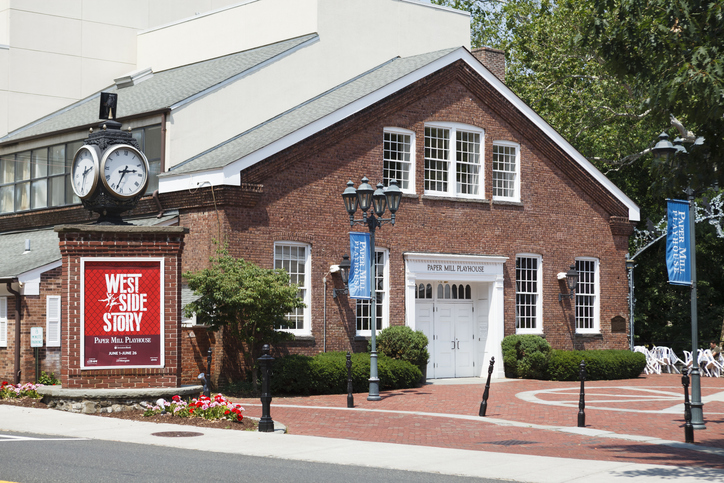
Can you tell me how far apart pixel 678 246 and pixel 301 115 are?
516 inches

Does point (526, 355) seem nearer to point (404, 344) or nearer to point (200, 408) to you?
point (404, 344)

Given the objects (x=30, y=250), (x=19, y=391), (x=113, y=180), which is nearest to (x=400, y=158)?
(x=30, y=250)

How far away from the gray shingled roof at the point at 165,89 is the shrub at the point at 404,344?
8792mm

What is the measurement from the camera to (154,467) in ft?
37.5

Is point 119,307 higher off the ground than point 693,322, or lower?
higher

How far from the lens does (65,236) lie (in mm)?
17656

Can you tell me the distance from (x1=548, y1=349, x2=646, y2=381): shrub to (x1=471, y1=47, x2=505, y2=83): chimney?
9.95m

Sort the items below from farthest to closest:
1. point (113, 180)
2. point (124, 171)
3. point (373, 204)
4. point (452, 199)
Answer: point (452, 199) < point (373, 204) < point (124, 171) < point (113, 180)

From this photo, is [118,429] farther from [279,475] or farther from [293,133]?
[293,133]

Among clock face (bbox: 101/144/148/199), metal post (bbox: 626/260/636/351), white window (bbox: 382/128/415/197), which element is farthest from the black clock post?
metal post (bbox: 626/260/636/351)

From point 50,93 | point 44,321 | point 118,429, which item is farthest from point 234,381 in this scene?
point 50,93

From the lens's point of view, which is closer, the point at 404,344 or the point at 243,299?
the point at 243,299

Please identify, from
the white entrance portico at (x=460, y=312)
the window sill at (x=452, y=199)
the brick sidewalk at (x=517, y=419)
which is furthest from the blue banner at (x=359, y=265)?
the window sill at (x=452, y=199)

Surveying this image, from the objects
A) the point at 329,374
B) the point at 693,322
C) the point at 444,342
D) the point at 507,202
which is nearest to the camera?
the point at 693,322
